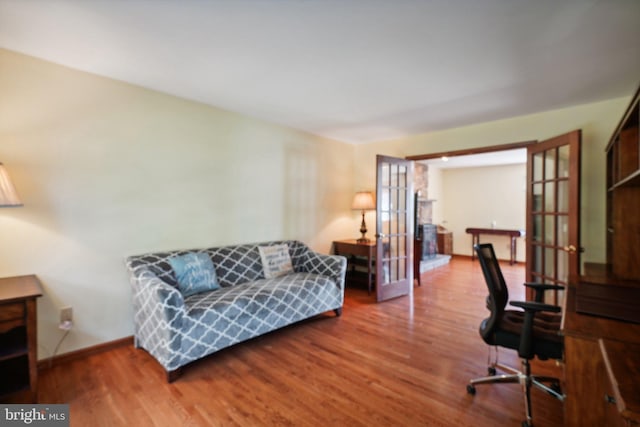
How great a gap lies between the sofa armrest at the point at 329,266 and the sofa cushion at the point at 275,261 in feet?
0.82

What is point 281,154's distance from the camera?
12.9ft

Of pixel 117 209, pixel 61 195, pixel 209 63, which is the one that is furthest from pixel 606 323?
pixel 61 195

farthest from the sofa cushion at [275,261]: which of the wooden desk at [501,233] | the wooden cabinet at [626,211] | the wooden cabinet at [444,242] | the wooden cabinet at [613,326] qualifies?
the wooden cabinet at [444,242]

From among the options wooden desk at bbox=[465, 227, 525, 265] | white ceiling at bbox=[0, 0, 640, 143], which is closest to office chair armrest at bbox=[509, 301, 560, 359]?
white ceiling at bbox=[0, 0, 640, 143]

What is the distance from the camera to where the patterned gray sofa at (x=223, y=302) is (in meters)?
2.14

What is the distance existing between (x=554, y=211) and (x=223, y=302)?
131 inches

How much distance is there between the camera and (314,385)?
2086mm

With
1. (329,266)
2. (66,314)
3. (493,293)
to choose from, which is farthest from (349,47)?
(66,314)

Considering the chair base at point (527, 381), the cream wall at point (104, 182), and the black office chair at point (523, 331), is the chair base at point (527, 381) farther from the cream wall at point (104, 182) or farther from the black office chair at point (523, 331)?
the cream wall at point (104, 182)

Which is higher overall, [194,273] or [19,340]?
[194,273]

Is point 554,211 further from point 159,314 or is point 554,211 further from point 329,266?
point 159,314

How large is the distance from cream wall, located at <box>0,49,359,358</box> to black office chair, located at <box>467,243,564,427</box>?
8.56 feet

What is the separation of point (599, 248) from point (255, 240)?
372cm

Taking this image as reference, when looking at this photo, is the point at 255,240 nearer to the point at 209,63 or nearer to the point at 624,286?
the point at 209,63
